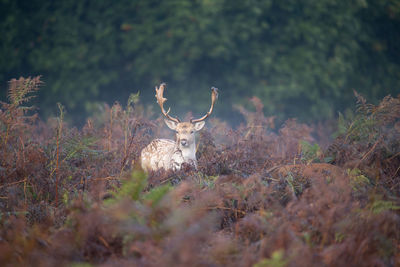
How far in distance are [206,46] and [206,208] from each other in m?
11.8

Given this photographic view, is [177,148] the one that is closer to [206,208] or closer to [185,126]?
[185,126]

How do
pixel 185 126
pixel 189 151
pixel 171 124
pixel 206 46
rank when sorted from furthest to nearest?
pixel 206 46, pixel 171 124, pixel 185 126, pixel 189 151

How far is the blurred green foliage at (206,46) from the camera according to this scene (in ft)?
47.7

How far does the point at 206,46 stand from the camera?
49.0 feet

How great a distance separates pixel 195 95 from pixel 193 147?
28.1 ft

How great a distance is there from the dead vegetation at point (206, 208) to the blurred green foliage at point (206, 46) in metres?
9.50

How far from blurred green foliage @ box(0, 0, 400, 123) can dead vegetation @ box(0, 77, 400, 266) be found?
9500 mm

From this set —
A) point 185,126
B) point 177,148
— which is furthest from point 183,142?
point 185,126

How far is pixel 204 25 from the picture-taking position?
47.1 feet

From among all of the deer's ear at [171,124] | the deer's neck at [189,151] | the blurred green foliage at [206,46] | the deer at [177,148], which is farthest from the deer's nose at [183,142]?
the blurred green foliage at [206,46]

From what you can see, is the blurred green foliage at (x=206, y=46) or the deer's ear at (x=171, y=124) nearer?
the deer's ear at (x=171, y=124)

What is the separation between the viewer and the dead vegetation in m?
2.98

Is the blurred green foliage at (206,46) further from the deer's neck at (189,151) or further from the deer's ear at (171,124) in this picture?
the deer's neck at (189,151)

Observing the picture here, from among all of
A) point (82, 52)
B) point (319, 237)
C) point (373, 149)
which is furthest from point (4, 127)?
point (82, 52)
